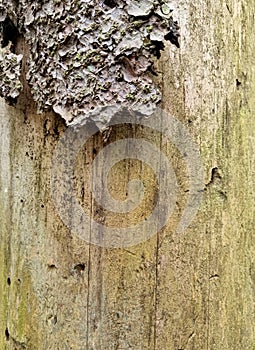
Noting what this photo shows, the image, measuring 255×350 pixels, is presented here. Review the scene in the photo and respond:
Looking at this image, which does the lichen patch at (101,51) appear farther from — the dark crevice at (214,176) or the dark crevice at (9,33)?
the dark crevice at (214,176)

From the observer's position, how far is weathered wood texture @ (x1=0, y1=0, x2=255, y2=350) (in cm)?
148

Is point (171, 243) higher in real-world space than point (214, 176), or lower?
lower

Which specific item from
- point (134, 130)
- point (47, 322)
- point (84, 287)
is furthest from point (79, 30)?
point (47, 322)

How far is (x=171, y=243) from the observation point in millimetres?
1487

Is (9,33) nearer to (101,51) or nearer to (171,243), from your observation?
(101,51)

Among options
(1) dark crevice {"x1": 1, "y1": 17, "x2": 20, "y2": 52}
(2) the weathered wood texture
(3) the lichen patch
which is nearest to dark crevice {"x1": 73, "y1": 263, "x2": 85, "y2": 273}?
(2) the weathered wood texture

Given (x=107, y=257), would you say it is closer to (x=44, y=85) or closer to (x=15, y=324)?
(x=15, y=324)

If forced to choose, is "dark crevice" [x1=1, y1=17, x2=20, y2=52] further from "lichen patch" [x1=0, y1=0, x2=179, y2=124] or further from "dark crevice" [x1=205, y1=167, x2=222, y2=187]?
"dark crevice" [x1=205, y1=167, x2=222, y2=187]

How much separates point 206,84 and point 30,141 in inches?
20.1

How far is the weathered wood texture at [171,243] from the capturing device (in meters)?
1.48

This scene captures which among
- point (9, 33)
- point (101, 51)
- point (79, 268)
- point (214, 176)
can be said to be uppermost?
point (9, 33)

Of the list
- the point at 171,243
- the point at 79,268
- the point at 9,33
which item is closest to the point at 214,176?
the point at 171,243

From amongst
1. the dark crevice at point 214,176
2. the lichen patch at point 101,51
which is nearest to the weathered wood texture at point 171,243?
the dark crevice at point 214,176

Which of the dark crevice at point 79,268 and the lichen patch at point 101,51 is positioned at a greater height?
the lichen patch at point 101,51
